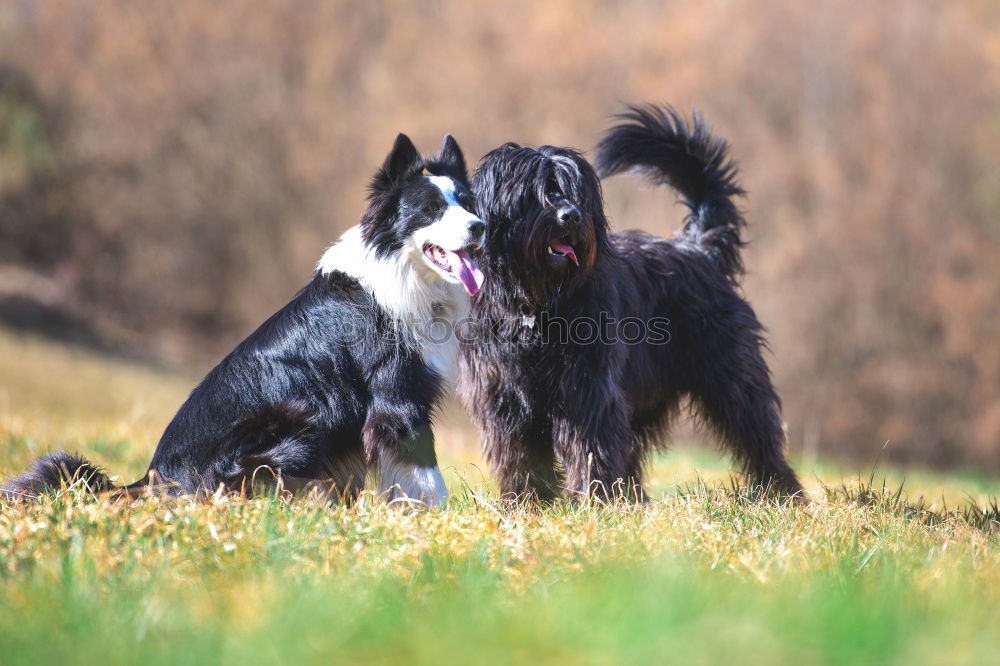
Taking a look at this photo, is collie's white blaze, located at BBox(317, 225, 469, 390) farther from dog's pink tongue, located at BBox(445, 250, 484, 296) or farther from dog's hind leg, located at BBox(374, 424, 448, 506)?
dog's hind leg, located at BBox(374, 424, 448, 506)

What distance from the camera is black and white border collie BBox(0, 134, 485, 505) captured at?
419cm

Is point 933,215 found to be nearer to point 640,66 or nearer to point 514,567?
point 640,66

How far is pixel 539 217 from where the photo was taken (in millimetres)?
4328

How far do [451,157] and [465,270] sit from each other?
0.68 m

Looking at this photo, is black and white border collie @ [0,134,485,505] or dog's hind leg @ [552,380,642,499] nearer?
black and white border collie @ [0,134,485,505]

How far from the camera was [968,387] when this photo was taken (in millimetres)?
15617

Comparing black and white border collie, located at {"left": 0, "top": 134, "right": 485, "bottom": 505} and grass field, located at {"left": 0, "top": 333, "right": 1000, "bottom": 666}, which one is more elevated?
black and white border collie, located at {"left": 0, "top": 134, "right": 485, "bottom": 505}

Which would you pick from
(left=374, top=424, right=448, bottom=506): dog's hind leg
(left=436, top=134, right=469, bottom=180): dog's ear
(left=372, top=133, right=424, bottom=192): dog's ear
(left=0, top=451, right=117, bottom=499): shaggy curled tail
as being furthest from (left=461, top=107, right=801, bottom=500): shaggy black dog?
(left=0, top=451, right=117, bottom=499): shaggy curled tail

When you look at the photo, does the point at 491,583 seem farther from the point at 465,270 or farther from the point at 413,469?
the point at 465,270

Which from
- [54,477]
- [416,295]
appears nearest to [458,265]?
[416,295]


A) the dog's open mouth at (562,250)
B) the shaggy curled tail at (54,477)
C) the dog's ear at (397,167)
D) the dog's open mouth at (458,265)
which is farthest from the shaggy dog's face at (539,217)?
the shaggy curled tail at (54,477)

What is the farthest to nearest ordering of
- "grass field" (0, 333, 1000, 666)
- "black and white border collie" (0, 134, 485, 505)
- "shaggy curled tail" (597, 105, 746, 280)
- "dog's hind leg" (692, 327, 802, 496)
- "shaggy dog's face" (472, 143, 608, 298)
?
"shaggy curled tail" (597, 105, 746, 280)
"dog's hind leg" (692, 327, 802, 496)
"shaggy dog's face" (472, 143, 608, 298)
"black and white border collie" (0, 134, 485, 505)
"grass field" (0, 333, 1000, 666)

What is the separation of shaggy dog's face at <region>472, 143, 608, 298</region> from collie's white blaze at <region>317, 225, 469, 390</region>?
0.92ft

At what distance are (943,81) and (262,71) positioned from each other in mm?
13550
